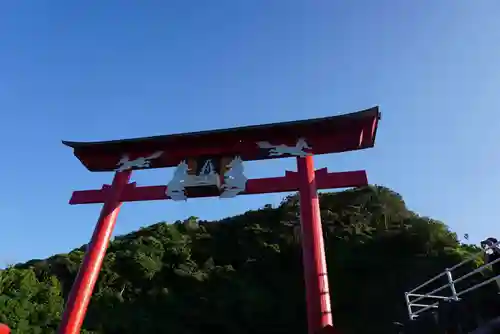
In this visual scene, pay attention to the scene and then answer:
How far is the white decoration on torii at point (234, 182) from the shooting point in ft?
24.0

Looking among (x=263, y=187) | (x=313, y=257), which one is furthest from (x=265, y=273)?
(x=313, y=257)

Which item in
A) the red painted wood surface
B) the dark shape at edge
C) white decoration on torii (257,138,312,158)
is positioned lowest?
the red painted wood surface

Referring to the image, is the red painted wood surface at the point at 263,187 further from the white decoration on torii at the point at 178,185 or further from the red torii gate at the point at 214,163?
the white decoration on torii at the point at 178,185

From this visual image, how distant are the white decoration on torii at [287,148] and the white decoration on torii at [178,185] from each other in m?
1.42

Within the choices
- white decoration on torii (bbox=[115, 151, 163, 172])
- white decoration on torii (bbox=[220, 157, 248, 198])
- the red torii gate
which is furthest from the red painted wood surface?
white decoration on torii (bbox=[115, 151, 163, 172])

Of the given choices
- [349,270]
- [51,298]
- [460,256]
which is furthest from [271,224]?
[51,298]

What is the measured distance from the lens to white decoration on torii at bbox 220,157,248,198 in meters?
7.30

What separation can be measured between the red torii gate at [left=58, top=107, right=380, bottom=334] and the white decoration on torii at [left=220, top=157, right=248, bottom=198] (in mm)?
17

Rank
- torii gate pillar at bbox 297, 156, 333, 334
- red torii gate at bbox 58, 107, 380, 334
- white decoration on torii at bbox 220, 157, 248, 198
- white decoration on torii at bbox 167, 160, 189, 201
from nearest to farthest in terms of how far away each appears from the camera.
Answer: torii gate pillar at bbox 297, 156, 333, 334 < red torii gate at bbox 58, 107, 380, 334 < white decoration on torii at bbox 220, 157, 248, 198 < white decoration on torii at bbox 167, 160, 189, 201

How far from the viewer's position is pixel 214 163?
7711mm

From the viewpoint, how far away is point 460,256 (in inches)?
713

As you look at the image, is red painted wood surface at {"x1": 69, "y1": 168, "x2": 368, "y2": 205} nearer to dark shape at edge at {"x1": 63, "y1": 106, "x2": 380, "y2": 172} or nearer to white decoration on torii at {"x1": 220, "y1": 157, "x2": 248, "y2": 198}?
white decoration on torii at {"x1": 220, "y1": 157, "x2": 248, "y2": 198}

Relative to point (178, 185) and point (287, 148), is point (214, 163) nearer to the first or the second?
point (178, 185)

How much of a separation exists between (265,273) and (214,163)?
46.6 ft
